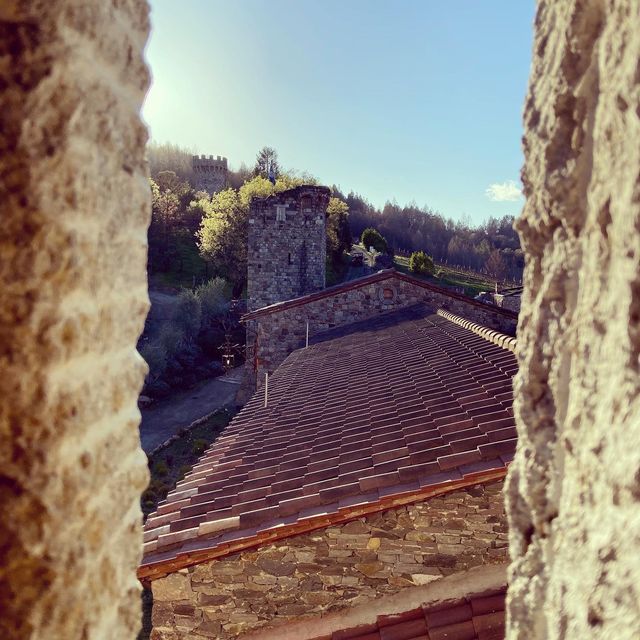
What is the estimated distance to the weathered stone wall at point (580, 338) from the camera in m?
0.83

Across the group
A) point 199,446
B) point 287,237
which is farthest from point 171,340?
point 199,446

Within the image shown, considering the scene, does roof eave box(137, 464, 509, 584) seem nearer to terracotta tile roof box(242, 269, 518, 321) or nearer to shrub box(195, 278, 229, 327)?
terracotta tile roof box(242, 269, 518, 321)

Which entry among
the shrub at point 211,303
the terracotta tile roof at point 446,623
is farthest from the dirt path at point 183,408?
the terracotta tile roof at point 446,623

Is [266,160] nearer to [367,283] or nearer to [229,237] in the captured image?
[229,237]

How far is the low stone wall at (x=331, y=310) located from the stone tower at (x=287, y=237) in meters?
2.49

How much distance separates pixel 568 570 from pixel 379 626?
2.24 m

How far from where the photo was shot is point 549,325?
111 cm

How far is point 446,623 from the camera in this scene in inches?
111

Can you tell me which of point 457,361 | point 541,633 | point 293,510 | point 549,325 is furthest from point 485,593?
point 457,361

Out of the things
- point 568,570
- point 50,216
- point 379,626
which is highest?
point 50,216

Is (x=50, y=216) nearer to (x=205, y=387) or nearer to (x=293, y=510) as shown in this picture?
(x=293, y=510)

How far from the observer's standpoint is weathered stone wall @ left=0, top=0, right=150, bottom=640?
897 millimetres

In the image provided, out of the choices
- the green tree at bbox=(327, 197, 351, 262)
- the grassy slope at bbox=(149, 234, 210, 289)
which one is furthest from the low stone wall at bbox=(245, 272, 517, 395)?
the green tree at bbox=(327, 197, 351, 262)

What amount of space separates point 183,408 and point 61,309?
15.3 metres
